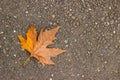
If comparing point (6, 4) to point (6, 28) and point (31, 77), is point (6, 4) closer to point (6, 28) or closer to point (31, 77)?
point (6, 28)

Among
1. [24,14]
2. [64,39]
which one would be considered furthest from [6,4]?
[64,39]

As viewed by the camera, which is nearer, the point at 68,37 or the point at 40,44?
the point at 40,44

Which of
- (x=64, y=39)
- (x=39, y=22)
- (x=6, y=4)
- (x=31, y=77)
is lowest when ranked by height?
(x=31, y=77)

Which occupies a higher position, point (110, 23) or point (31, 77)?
point (110, 23)
